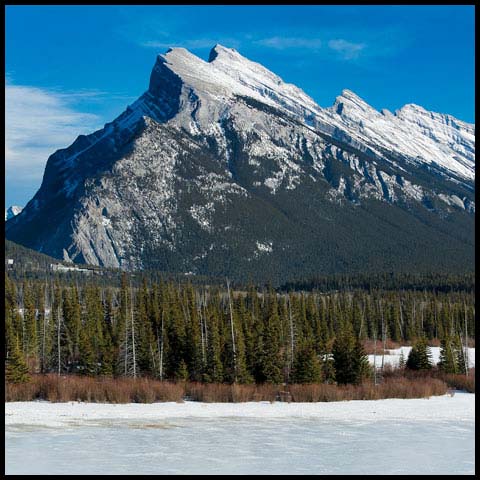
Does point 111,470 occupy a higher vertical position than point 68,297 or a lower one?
lower

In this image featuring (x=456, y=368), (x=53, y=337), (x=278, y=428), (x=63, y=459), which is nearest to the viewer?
(x=63, y=459)

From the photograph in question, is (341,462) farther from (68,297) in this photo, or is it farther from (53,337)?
(68,297)

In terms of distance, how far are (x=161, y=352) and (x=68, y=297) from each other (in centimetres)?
2341

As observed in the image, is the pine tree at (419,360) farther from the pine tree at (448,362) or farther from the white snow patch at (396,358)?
the white snow patch at (396,358)

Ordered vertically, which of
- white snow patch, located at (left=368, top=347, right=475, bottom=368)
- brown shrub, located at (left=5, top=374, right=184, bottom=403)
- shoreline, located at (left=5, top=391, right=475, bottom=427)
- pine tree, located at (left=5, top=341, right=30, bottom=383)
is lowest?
white snow patch, located at (left=368, top=347, right=475, bottom=368)

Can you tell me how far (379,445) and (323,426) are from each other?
22.0 feet

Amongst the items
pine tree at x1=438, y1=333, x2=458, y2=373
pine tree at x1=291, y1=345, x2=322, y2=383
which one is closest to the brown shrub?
pine tree at x1=291, y1=345, x2=322, y2=383

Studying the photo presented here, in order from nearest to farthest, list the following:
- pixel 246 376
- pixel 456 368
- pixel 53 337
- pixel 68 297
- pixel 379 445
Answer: pixel 379 445, pixel 246 376, pixel 456 368, pixel 53 337, pixel 68 297

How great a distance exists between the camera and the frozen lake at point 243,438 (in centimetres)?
2817

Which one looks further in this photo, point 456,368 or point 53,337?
point 53,337

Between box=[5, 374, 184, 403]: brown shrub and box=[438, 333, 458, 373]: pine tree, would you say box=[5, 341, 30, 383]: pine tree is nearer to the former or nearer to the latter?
box=[5, 374, 184, 403]: brown shrub

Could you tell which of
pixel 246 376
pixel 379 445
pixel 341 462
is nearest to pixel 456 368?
pixel 246 376

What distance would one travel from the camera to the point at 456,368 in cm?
6838

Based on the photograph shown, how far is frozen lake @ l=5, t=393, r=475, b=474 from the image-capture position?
92.4 feet
